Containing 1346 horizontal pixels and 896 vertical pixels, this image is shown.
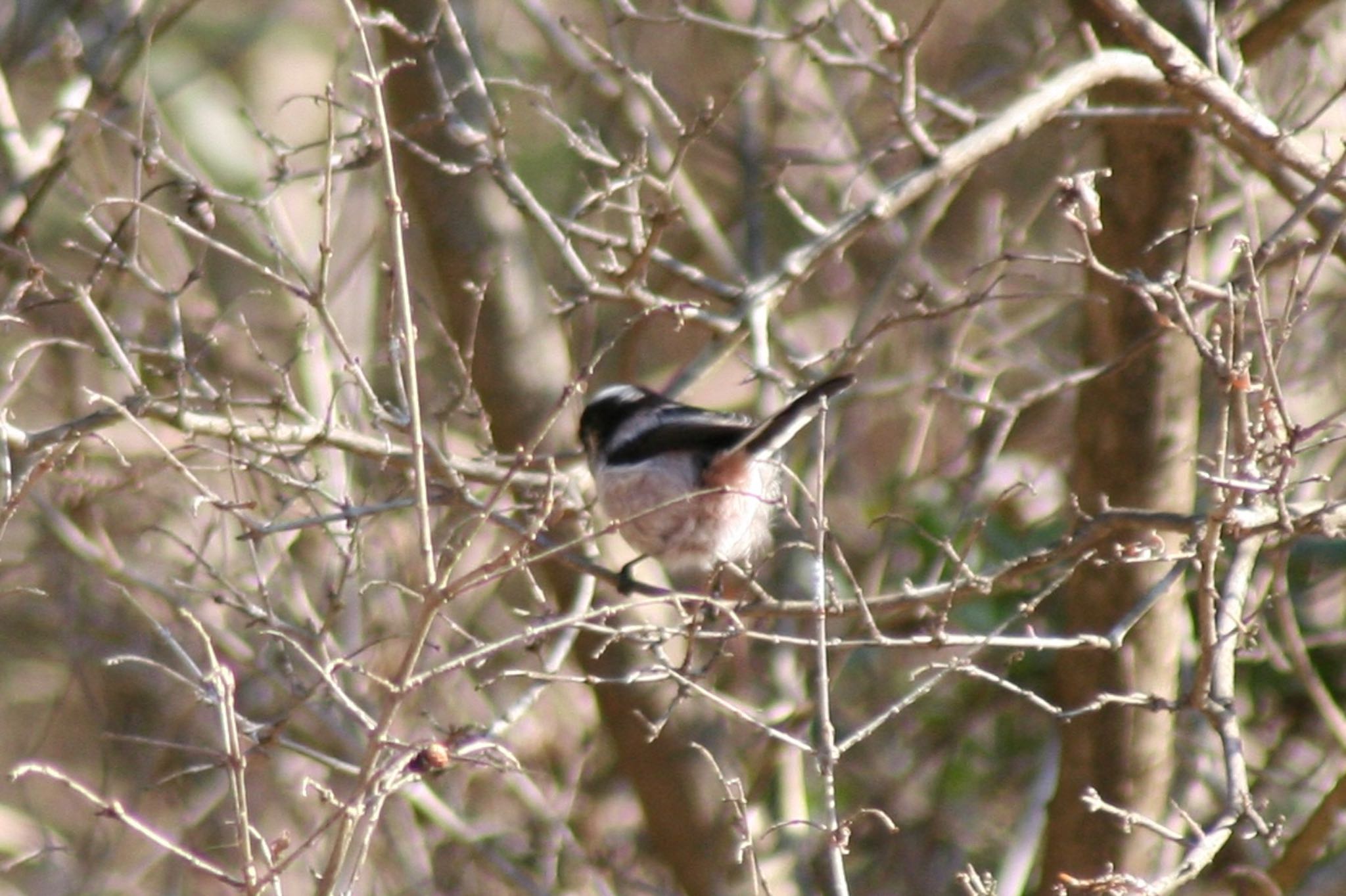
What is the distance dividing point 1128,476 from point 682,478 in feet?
4.59

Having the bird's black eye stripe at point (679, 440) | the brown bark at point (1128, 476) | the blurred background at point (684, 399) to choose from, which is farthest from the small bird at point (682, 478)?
the brown bark at point (1128, 476)

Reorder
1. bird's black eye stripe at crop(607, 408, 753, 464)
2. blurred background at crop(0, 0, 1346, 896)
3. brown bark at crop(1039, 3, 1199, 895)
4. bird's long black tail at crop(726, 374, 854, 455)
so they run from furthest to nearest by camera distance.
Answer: bird's black eye stripe at crop(607, 408, 753, 464) → brown bark at crop(1039, 3, 1199, 895) → bird's long black tail at crop(726, 374, 854, 455) → blurred background at crop(0, 0, 1346, 896)

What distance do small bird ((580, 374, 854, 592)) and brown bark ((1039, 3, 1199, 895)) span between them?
1.07 m

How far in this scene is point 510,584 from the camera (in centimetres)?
730

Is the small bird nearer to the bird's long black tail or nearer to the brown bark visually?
the bird's long black tail

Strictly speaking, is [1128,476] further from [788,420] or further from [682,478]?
[682,478]

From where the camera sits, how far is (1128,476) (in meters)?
4.69

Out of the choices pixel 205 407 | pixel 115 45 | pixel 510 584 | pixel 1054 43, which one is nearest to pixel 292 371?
pixel 205 407

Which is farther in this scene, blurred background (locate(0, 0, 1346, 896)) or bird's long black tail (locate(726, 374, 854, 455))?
bird's long black tail (locate(726, 374, 854, 455))

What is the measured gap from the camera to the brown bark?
4594 millimetres

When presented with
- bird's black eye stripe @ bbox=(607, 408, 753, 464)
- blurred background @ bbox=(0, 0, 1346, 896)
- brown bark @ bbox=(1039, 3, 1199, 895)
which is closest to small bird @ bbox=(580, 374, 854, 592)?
bird's black eye stripe @ bbox=(607, 408, 753, 464)

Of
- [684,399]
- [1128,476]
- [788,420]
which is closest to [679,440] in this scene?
[788,420]

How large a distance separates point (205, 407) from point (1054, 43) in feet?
11.7

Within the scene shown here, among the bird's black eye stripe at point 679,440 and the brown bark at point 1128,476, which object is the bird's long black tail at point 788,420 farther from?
the brown bark at point 1128,476
